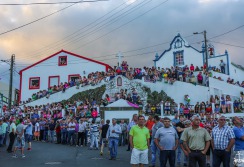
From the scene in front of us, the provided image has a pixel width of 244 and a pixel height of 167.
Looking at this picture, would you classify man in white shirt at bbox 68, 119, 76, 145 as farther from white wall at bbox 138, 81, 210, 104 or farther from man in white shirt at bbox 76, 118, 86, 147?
white wall at bbox 138, 81, 210, 104

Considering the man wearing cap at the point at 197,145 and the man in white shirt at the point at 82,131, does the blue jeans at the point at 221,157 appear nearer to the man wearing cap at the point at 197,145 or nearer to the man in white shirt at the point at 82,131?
the man wearing cap at the point at 197,145

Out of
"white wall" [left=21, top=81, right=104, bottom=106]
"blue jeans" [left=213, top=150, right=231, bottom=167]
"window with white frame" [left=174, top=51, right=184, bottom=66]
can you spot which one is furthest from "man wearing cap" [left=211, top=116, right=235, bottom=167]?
"window with white frame" [left=174, top=51, right=184, bottom=66]

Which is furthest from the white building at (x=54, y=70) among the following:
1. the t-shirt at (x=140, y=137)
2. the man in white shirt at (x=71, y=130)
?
the t-shirt at (x=140, y=137)

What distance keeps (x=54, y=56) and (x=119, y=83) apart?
1459cm

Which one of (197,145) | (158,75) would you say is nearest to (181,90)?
(158,75)

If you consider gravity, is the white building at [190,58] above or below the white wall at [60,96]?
above

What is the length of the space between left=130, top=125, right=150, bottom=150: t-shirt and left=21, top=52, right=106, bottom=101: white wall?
3065cm

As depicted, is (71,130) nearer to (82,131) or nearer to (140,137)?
(82,131)

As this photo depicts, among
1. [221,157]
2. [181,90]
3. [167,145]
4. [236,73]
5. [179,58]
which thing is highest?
[179,58]

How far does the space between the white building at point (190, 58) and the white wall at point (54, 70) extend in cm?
798

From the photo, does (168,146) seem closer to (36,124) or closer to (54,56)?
(36,124)

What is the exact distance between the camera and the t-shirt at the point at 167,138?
27.7 feet

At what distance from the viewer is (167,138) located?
8477 mm

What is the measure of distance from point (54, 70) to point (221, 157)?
34.2 m
